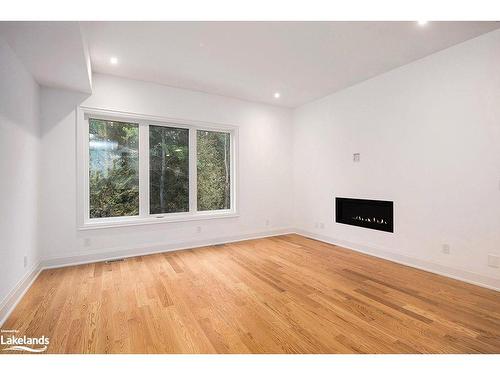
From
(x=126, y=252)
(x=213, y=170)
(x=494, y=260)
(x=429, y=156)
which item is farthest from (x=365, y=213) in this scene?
(x=126, y=252)

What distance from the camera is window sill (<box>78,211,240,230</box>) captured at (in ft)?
Result: 11.7

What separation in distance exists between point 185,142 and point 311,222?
2911 millimetres

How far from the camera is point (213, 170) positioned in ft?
15.4

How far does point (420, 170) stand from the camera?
3.23 metres

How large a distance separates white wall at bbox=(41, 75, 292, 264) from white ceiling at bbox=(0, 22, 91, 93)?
46cm

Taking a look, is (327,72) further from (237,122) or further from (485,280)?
(485,280)

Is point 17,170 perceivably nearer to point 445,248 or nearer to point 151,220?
point 151,220

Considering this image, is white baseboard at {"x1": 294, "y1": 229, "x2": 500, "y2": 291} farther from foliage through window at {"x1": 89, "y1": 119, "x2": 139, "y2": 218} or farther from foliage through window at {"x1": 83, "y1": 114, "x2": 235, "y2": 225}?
foliage through window at {"x1": 89, "y1": 119, "x2": 139, "y2": 218}

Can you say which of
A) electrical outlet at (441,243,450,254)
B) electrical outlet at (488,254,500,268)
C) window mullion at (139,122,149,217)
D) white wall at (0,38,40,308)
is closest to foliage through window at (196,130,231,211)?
window mullion at (139,122,149,217)

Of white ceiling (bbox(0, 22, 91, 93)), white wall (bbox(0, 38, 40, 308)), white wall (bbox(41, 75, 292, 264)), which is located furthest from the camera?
white wall (bbox(41, 75, 292, 264))

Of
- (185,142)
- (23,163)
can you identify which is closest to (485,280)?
(185,142)

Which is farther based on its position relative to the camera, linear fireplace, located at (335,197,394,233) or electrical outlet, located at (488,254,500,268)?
linear fireplace, located at (335,197,394,233)

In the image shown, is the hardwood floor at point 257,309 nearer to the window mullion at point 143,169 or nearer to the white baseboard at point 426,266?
the white baseboard at point 426,266

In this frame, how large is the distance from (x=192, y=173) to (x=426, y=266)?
3.80 meters
